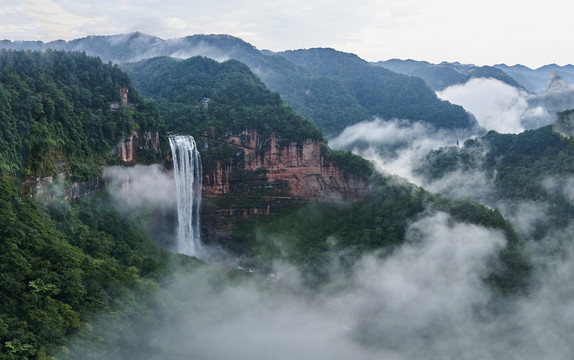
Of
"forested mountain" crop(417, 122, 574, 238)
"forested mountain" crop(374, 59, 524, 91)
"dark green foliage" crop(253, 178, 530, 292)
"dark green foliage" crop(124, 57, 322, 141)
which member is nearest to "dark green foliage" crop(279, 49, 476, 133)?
"forested mountain" crop(417, 122, 574, 238)

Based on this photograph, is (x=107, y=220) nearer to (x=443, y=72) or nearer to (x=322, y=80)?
(x=322, y=80)

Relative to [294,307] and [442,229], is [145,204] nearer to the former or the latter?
[294,307]

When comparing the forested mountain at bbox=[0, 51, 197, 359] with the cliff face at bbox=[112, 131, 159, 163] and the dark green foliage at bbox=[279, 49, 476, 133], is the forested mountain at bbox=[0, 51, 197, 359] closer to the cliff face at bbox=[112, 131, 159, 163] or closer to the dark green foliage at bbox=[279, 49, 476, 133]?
the cliff face at bbox=[112, 131, 159, 163]

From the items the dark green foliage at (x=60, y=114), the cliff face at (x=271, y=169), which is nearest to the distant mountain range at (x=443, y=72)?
the cliff face at (x=271, y=169)

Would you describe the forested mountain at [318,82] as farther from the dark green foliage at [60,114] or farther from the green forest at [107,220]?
the dark green foliage at [60,114]

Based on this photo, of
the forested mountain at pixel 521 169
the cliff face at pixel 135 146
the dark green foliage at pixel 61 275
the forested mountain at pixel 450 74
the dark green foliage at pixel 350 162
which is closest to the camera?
the dark green foliage at pixel 61 275

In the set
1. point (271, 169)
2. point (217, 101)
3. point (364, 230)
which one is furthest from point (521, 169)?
point (217, 101)
